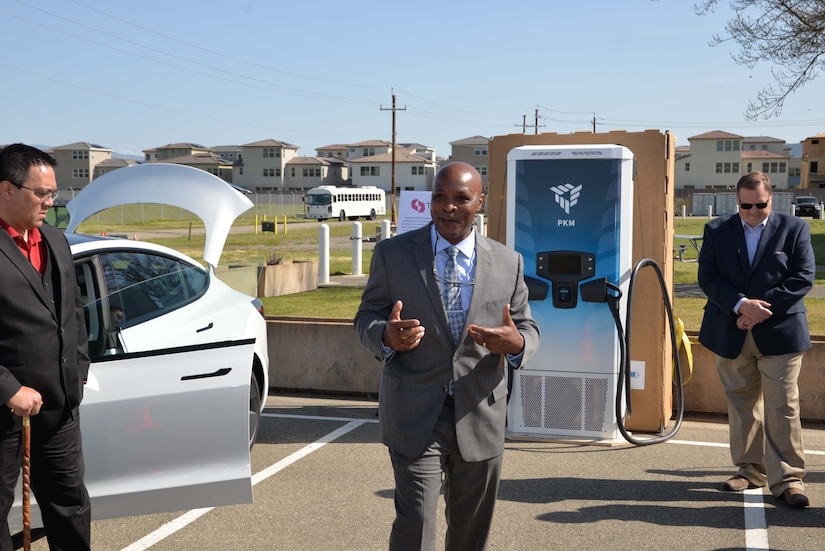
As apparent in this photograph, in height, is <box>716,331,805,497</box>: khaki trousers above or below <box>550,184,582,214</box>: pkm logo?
below

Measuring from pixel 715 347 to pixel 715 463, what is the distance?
44.2 inches

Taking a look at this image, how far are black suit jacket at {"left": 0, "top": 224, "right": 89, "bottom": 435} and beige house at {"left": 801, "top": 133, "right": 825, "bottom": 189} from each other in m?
115

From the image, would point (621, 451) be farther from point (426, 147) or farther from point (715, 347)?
point (426, 147)

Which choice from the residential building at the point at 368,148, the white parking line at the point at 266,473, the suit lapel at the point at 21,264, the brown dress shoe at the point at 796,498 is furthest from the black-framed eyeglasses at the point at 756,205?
the residential building at the point at 368,148

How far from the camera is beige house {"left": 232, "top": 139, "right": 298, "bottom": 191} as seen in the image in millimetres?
129375

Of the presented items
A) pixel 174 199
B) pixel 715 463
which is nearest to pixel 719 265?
pixel 715 463

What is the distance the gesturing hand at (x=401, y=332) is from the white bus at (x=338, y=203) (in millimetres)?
67194

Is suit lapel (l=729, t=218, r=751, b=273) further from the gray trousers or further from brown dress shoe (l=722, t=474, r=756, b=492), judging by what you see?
the gray trousers

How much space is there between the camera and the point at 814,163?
365ft

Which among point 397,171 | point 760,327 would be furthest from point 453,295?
point 397,171

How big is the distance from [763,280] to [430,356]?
316 centimetres

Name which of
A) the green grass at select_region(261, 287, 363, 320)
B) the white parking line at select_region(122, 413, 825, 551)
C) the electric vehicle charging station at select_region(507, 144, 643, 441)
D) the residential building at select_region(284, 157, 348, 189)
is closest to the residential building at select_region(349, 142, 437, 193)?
the residential building at select_region(284, 157, 348, 189)

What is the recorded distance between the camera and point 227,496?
4723mm

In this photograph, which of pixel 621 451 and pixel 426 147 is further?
pixel 426 147
